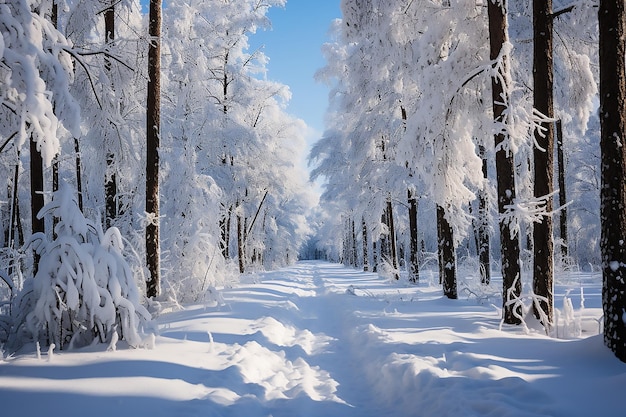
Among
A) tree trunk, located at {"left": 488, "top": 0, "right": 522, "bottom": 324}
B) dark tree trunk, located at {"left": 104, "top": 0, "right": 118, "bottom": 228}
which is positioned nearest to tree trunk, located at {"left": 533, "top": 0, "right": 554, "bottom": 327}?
tree trunk, located at {"left": 488, "top": 0, "right": 522, "bottom": 324}

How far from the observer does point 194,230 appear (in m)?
11.1

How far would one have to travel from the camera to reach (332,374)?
5.38m

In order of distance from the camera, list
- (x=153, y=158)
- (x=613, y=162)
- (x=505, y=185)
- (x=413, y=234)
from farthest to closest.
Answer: (x=413, y=234) → (x=153, y=158) → (x=505, y=185) → (x=613, y=162)

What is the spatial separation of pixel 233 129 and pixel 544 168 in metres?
12.5

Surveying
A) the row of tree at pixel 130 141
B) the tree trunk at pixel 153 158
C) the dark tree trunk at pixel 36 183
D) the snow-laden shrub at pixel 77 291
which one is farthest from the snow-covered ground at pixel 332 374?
the dark tree trunk at pixel 36 183

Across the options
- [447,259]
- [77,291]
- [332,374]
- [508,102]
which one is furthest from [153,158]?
[447,259]

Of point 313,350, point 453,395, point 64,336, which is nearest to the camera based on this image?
point 453,395

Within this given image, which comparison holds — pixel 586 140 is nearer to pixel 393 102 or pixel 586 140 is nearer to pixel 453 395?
pixel 393 102

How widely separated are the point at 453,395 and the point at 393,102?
11.5 m

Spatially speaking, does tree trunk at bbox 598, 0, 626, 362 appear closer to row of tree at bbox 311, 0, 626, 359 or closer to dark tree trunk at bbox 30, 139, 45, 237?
row of tree at bbox 311, 0, 626, 359

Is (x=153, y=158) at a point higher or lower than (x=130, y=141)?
lower

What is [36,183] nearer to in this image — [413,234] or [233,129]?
[233,129]

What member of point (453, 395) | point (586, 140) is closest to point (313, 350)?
point (453, 395)

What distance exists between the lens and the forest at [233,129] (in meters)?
4.95
